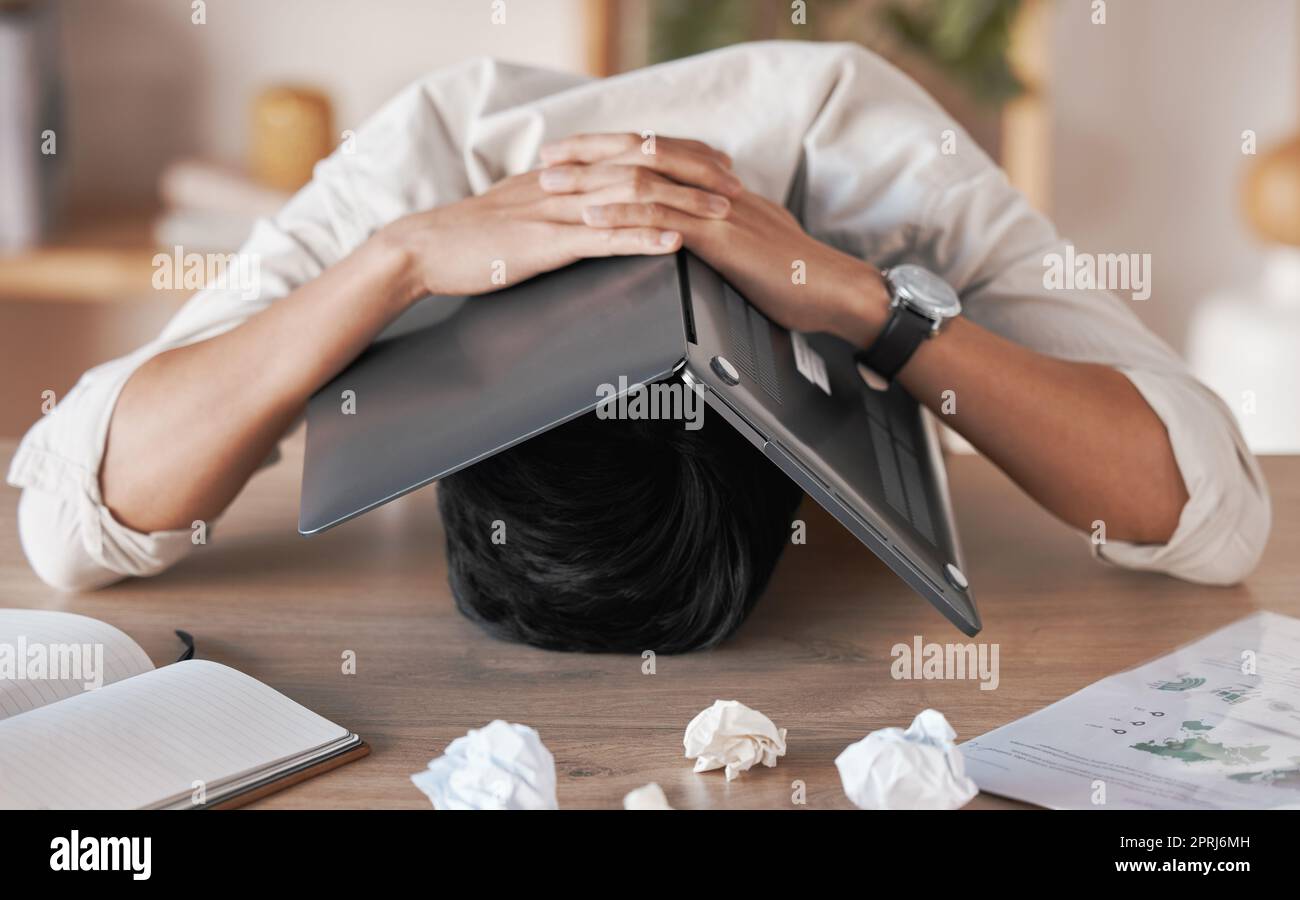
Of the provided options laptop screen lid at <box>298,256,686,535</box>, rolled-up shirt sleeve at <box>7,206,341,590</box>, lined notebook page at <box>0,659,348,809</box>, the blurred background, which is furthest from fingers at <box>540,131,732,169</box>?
the blurred background

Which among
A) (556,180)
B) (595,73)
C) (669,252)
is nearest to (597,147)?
(556,180)

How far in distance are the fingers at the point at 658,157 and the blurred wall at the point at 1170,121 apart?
2168 mm

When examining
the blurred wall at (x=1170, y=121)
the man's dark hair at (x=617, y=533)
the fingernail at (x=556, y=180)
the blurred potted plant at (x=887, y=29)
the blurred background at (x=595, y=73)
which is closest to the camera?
the man's dark hair at (x=617, y=533)

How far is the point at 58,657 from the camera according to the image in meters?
0.79

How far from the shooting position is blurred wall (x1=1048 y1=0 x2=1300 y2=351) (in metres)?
2.94

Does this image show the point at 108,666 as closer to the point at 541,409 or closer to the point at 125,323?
the point at 541,409

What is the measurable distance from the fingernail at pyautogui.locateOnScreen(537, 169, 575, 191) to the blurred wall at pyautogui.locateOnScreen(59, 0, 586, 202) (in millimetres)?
1652

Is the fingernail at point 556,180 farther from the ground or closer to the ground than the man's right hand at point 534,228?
farther from the ground

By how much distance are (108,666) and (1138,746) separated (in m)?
0.59

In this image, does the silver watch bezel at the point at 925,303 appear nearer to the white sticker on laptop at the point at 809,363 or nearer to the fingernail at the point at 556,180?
the white sticker on laptop at the point at 809,363

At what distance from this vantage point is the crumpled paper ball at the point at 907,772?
2.08 feet

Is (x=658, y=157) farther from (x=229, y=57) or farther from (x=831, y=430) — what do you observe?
(x=229, y=57)

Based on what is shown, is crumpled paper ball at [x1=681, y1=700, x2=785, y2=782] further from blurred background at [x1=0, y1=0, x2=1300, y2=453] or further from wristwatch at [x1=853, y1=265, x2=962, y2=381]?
blurred background at [x1=0, y1=0, x2=1300, y2=453]

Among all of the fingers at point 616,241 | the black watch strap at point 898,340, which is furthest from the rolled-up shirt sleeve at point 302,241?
the black watch strap at point 898,340
